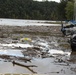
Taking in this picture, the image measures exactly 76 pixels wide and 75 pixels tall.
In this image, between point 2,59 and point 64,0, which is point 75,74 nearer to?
point 2,59

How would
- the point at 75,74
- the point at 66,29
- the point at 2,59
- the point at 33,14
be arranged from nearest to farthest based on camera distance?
the point at 75,74
the point at 2,59
the point at 66,29
the point at 33,14

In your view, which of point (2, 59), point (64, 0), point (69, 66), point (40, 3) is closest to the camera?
point (69, 66)

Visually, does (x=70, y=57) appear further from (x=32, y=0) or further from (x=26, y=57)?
(x=32, y=0)

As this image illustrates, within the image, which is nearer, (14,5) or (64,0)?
(64,0)

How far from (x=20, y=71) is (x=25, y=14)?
507 ft

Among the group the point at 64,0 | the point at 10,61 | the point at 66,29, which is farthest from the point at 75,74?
the point at 64,0

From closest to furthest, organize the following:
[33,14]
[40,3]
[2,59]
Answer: [2,59] < [33,14] < [40,3]

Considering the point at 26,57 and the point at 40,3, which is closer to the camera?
the point at 26,57

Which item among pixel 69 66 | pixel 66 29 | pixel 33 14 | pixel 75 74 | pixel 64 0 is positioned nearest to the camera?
pixel 75 74

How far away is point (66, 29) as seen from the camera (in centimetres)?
3303

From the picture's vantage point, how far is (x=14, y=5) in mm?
165375

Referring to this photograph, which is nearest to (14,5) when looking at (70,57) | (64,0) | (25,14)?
(25,14)

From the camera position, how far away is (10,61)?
14461 millimetres

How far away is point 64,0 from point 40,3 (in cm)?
7737
